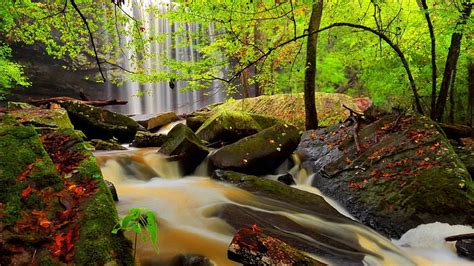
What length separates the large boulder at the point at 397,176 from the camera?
4.43 m

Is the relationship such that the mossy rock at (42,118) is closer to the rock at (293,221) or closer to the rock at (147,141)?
the rock at (293,221)

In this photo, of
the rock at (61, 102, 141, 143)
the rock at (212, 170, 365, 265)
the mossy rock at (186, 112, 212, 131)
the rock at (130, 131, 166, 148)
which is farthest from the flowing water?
the mossy rock at (186, 112, 212, 131)

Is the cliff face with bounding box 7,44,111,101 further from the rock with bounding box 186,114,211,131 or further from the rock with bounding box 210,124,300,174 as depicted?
the rock with bounding box 210,124,300,174

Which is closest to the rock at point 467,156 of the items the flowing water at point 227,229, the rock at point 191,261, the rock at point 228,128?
the flowing water at point 227,229

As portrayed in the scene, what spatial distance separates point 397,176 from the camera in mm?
5105

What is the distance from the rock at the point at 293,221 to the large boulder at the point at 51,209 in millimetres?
1887

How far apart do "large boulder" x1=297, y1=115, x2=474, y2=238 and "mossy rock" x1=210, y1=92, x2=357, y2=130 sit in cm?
405

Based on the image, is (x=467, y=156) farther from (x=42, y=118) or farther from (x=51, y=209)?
(x=42, y=118)

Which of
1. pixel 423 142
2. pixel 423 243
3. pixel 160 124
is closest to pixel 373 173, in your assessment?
pixel 423 142

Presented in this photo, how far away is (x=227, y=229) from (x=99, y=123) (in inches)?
246

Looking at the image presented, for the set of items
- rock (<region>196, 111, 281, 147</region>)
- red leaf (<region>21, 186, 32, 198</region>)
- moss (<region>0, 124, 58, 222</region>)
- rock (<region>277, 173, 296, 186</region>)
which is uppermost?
moss (<region>0, 124, 58, 222</region>)

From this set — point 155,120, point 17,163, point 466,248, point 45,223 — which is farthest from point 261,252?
point 155,120

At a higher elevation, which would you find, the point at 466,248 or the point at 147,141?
the point at 147,141

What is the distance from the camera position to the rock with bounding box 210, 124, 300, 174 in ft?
21.3
